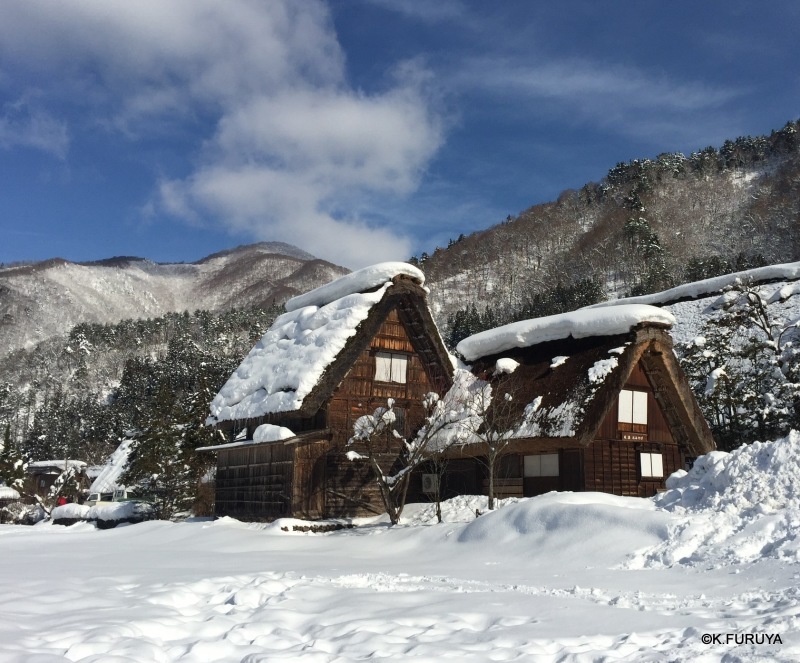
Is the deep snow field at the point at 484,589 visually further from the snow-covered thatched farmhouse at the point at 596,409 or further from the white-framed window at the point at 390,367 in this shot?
the white-framed window at the point at 390,367

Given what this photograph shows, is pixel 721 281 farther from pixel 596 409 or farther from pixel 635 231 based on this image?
pixel 635 231

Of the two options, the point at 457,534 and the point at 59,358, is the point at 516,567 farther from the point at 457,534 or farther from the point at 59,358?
the point at 59,358

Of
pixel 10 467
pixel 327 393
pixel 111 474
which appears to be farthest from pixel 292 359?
pixel 111 474

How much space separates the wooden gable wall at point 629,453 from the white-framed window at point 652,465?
0.13 meters

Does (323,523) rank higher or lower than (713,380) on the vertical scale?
lower

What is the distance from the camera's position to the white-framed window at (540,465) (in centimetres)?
2175

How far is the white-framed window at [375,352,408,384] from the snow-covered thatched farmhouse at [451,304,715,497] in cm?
322

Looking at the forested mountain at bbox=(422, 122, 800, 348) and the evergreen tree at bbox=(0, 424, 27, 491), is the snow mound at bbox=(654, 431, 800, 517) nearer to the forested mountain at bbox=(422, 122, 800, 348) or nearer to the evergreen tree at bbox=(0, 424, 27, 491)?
the evergreen tree at bbox=(0, 424, 27, 491)

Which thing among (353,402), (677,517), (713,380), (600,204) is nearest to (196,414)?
(353,402)

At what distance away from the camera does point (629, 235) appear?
322 feet

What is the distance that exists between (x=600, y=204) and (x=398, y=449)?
13373 centimetres

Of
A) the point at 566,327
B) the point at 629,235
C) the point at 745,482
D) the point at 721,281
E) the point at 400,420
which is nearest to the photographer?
the point at 745,482

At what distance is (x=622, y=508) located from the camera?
13.3 metres

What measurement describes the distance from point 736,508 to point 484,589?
5034 mm
